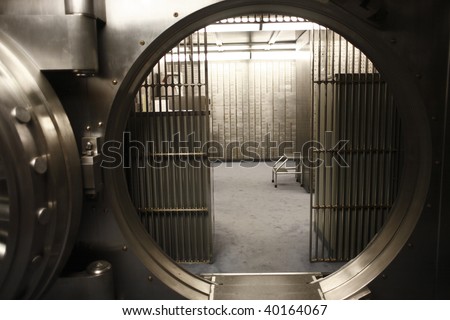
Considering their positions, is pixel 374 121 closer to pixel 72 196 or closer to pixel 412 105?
pixel 412 105

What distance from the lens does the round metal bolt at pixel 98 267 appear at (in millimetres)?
1635

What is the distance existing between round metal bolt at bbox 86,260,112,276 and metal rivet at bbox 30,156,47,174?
1.97 feet

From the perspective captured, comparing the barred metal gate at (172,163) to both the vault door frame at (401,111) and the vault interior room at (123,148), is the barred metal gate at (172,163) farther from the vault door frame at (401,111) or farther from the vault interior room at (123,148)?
the vault door frame at (401,111)

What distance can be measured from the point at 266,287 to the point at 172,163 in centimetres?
160

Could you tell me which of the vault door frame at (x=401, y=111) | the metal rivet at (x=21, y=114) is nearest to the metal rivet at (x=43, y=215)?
the metal rivet at (x=21, y=114)

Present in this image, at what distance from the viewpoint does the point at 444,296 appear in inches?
71.4

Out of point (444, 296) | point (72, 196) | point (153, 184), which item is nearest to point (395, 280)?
point (444, 296)

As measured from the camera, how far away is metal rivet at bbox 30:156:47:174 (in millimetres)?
1214

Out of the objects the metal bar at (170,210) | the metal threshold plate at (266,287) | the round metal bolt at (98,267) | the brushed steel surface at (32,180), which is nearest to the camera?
the brushed steel surface at (32,180)

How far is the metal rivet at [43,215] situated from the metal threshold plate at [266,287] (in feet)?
3.32

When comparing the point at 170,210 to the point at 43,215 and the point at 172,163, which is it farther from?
the point at 43,215

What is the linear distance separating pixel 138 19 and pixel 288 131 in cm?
817

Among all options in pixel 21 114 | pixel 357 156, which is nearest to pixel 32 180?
pixel 21 114

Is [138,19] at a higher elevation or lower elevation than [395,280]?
higher
